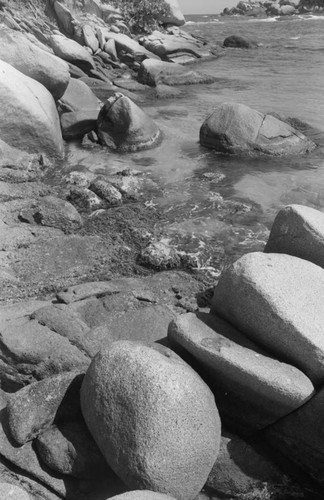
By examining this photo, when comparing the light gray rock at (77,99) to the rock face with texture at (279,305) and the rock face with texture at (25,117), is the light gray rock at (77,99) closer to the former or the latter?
the rock face with texture at (25,117)

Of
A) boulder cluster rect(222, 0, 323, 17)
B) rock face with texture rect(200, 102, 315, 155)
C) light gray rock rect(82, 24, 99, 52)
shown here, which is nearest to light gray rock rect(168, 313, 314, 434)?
rock face with texture rect(200, 102, 315, 155)

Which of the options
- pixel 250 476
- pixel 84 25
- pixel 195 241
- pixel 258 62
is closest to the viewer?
pixel 250 476

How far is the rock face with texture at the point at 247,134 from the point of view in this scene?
1123cm

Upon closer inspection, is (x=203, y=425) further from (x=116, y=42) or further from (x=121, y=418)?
(x=116, y=42)

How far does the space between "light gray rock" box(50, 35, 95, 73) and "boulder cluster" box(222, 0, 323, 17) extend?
52.2 metres

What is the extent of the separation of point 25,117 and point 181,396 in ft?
23.6

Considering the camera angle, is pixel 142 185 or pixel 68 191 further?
pixel 142 185

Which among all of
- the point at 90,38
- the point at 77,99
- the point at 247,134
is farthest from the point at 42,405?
the point at 90,38

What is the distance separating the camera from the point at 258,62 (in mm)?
25703

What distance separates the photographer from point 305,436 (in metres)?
4.02

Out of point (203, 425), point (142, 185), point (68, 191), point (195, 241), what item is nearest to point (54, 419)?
point (203, 425)

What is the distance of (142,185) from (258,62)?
18835 mm

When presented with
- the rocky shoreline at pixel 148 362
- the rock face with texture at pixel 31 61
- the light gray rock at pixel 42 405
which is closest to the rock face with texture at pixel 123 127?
the rock face with texture at pixel 31 61

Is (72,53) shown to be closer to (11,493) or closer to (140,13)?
(140,13)
